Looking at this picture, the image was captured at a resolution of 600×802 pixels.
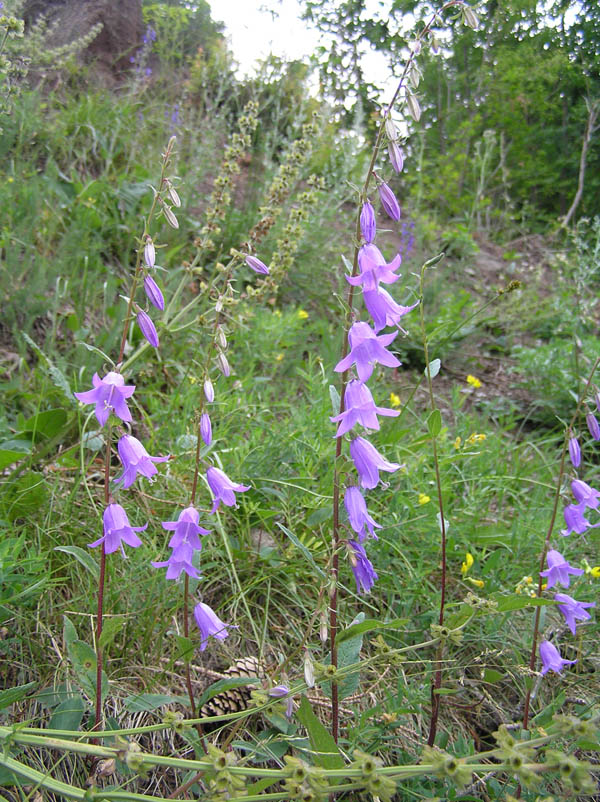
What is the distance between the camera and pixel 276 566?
1.94 meters

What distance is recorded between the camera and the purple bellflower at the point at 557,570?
1617mm

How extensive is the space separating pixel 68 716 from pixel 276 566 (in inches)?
30.5

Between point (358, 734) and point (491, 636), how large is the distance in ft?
1.95

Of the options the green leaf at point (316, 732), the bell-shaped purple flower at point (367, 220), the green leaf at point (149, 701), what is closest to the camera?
the green leaf at point (316, 732)

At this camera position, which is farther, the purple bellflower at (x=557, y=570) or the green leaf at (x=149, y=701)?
the purple bellflower at (x=557, y=570)

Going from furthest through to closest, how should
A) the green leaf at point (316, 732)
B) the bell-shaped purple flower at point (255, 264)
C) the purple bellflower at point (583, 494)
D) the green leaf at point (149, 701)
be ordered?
the purple bellflower at point (583, 494)
the bell-shaped purple flower at point (255, 264)
the green leaf at point (149, 701)
the green leaf at point (316, 732)

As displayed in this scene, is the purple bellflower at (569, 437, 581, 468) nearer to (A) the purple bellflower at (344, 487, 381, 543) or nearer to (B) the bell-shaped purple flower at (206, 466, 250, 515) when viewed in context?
(A) the purple bellflower at (344, 487, 381, 543)

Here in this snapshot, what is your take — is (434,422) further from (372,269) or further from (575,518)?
(575,518)

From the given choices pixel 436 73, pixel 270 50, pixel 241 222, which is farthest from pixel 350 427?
pixel 436 73

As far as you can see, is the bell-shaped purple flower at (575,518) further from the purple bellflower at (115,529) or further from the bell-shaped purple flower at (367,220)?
the purple bellflower at (115,529)

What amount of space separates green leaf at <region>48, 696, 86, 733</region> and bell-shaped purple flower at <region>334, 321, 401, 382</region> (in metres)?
0.93

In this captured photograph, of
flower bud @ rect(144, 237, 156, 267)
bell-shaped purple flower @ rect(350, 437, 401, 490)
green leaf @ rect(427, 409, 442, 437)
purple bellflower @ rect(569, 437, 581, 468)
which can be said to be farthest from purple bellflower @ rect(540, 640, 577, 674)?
flower bud @ rect(144, 237, 156, 267)

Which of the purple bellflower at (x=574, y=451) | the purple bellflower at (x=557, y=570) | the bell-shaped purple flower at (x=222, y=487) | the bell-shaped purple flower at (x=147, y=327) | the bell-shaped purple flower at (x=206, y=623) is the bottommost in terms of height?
the bell-shaped purple flower at (x=206, y=623)

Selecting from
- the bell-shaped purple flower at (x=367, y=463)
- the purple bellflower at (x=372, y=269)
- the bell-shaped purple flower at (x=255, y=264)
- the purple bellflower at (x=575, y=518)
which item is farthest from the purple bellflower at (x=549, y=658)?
the bell-shaped purple flower at (x=255, y=264)
